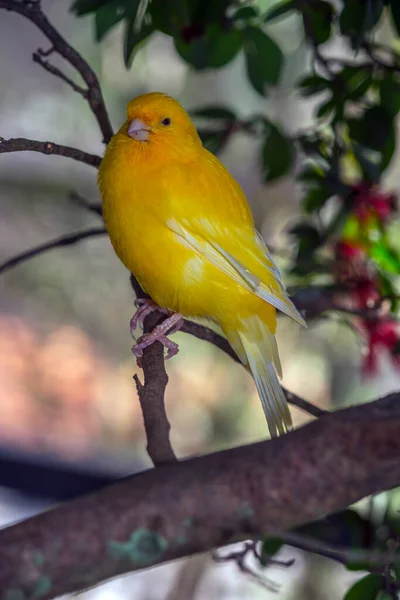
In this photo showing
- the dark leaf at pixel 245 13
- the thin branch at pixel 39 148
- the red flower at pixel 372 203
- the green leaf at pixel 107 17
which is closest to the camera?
the thin branch at pixel 39 148

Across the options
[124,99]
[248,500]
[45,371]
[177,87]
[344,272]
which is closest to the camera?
[248,500]

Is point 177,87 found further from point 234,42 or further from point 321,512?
point 321,512

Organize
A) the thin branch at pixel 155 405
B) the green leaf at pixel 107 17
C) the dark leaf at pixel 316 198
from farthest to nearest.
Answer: the dark leaf at pixel 316 198, the green leaf at pixel 107 17, the thin branch at pixel 155 405

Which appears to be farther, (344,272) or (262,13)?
(344,272)

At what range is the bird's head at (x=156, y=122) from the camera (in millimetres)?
1742

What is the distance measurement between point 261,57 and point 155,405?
3.53ft

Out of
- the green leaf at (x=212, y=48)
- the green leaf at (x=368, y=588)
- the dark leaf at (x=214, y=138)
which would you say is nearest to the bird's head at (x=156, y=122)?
the green leaf at (x=212, y=48)

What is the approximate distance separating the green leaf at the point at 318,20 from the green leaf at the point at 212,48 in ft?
0.61

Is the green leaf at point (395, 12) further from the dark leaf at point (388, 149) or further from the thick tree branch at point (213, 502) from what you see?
the thick tree branch at point (213, 502)

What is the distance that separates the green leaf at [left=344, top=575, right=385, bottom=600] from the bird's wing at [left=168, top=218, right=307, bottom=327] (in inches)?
22.6

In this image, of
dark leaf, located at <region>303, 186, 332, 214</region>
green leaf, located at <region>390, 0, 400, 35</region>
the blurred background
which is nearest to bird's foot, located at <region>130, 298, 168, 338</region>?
dark leaf, located at <region>303, 186, 332, 214</region>

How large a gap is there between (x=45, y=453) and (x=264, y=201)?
73.1 inches

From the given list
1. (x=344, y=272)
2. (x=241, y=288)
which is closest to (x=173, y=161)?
(x=241, y=288)

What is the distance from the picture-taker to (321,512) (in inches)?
29.5
